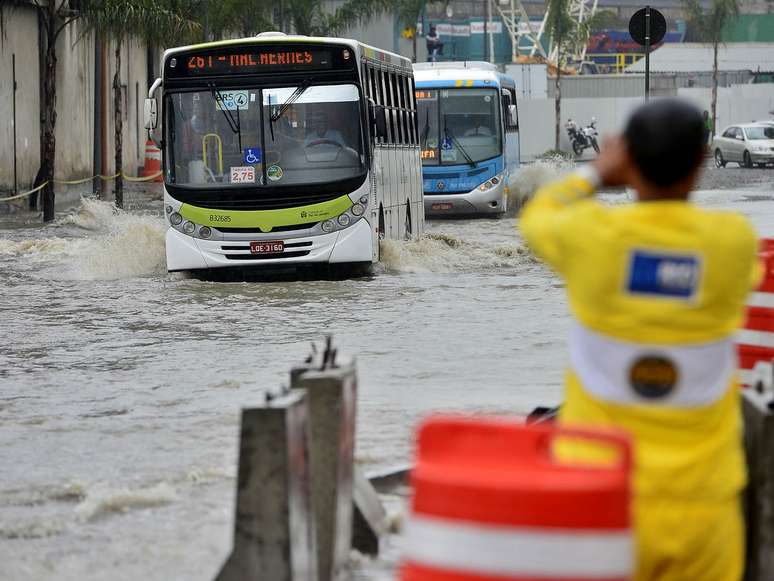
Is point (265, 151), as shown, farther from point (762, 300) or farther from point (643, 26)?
point (762, 300)

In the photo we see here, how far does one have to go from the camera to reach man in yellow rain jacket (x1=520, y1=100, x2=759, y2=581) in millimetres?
3896

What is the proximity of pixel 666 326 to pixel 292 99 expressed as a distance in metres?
15.9

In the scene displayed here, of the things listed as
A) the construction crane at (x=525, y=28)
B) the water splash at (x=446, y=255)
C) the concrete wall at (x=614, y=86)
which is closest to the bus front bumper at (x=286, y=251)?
the water splash at (x=446, y=255)

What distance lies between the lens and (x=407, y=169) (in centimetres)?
2473

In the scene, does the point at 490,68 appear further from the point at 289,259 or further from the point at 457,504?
the point at 457,504

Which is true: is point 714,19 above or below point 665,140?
above

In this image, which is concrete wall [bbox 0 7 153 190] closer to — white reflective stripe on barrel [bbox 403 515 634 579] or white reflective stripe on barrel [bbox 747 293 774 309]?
white reflective stripe on barrel [bbox 747 293 774 309]

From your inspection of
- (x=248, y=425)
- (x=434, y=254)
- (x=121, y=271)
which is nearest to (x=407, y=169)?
(x=434, y=254)

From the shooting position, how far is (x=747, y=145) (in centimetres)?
6012

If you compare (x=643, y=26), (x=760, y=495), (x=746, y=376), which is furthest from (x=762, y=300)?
(x=643, y=26)

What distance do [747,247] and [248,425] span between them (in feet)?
5.76

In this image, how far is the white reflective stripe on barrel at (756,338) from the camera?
932cm

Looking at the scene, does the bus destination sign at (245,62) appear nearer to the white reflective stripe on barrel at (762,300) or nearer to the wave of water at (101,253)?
the wave of water at (101,253)

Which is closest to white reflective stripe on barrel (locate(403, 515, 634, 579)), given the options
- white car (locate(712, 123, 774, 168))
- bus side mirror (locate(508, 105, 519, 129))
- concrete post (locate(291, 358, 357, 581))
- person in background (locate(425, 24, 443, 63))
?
concrete post (locate(291, 358, 357, 581))
